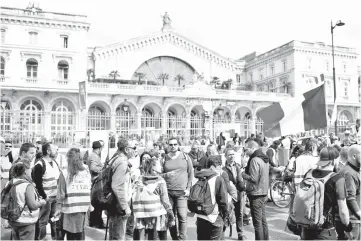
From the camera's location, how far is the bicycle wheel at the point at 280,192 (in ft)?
31.8

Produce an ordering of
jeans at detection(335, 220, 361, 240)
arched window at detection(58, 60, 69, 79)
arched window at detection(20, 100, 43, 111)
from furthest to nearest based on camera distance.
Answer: arched window at detection(58, 60, 69, 79) → arched window at detection(20, 100, 43, 111) → jeans at detection(335, 220, 361, 240)

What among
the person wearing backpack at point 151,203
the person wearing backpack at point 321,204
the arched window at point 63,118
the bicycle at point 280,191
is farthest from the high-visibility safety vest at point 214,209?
the arched window at point 63,118

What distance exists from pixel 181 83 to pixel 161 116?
10.2 m

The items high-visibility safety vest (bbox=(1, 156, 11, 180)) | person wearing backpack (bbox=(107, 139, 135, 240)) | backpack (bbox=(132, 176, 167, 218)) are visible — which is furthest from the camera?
high-visibility safety vest (bbox=(1, 156, 11, 180))

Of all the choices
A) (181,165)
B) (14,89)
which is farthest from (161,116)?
(181,165)

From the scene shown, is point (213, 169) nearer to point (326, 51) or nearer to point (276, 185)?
point (276, 185)

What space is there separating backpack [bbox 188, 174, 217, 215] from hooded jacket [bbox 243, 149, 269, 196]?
138 centimetres

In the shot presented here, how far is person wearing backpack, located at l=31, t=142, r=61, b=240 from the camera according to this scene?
6.24 m

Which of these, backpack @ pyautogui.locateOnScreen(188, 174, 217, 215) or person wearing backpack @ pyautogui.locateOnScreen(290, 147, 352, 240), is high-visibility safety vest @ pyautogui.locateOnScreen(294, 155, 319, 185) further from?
backpack @ pyautogui.locateOnScreen(188, 174, 217, 215)

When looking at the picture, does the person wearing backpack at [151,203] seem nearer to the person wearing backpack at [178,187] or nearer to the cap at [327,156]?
the person wearing backpack at [178,187]

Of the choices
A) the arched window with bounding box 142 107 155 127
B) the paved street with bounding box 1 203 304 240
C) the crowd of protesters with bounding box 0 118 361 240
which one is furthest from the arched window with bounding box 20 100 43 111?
the crowd of protesters with bounding box 0 118 361 240

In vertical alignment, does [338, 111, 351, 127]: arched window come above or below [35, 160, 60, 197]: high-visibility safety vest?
above

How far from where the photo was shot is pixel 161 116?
36969mm

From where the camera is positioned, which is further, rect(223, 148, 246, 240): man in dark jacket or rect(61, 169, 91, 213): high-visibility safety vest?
rect(223, 148, 246, 240): man in dark jacket
